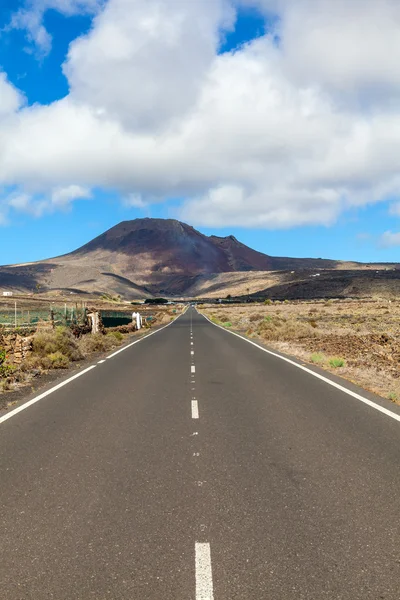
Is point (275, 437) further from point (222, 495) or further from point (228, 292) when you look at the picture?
point (228, 292)

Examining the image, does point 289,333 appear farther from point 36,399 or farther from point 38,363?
point 36,399

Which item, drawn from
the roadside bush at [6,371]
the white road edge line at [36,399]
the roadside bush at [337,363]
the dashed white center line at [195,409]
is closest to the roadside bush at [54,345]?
the white road edge line at [36,399]

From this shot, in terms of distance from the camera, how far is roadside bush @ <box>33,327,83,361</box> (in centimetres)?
1767

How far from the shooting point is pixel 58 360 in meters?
16.5

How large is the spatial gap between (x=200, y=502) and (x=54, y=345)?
46.7ft

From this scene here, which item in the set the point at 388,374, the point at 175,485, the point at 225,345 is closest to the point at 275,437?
the point at 175,485

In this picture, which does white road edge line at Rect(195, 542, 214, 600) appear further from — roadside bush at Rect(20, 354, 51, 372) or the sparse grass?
the sparse grass

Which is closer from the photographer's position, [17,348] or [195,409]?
[195,409]

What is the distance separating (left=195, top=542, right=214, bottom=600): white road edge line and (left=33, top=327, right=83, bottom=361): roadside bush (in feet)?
47.5

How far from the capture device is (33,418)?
8.66m

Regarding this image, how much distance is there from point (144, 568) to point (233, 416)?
5219 millimetres

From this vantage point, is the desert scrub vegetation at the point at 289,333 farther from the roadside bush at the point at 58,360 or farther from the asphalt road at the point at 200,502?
the asphalt road at the point at 200,502

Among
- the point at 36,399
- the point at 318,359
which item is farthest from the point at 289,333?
the point at 36,399

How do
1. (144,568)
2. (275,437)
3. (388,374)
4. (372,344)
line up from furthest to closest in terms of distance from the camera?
(372,344) < (388,374) < (275,437) < (144,568)
